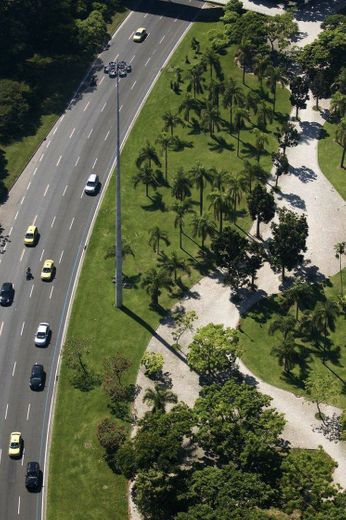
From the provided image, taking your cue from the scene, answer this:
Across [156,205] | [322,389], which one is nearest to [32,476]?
[322,389]

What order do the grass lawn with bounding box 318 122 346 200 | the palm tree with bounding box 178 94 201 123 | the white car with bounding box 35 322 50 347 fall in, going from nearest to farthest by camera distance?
1. the white car with bounding box 35 322 50 347
2. the grass lawn with bounding box 318 122 346 200
3. the palm tree with bounding box 178 94 201 123

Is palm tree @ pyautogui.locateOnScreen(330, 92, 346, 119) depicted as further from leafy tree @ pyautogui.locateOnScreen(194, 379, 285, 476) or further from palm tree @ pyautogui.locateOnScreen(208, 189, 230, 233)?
leafy tree @ pyautogui.locateOnScreen(194, 379, 285, 476)

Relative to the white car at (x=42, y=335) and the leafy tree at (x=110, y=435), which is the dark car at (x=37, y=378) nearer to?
the white car at (x=42, y=335)

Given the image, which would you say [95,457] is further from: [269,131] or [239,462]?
[269,131]

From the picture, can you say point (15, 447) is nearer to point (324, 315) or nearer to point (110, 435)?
point (110, 435)

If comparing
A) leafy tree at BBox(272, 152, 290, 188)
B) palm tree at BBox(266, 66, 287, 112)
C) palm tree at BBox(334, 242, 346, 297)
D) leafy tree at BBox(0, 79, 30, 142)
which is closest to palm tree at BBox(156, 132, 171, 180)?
leafy tree at BBox(272, 152, 290, 188)

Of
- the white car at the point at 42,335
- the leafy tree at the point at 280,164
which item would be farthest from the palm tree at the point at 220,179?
the white car at the point at 42,335

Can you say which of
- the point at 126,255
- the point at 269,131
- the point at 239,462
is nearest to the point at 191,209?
the point at 126,255
